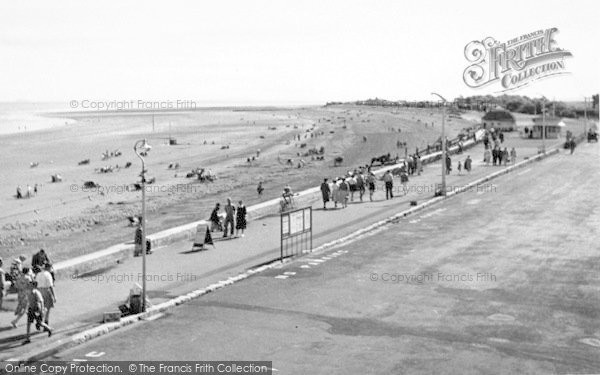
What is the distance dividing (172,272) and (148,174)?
37.2 meters

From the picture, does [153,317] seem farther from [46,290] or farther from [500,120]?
[500,120]

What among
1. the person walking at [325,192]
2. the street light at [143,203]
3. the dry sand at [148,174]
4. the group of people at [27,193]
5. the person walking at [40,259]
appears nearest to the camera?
the street light at [143,203]

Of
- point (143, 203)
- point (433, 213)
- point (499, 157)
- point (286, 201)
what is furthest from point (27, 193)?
point (143, 203)

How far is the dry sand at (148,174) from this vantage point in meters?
33.2

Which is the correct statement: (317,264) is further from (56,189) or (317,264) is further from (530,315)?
(56,189)

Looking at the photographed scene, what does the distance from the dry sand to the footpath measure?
22.5 feet

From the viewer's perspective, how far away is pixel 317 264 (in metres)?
20.6

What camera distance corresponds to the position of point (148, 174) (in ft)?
182

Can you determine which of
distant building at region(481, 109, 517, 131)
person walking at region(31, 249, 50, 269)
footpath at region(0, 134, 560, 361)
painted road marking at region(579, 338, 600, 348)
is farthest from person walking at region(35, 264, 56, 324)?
distant building at region(481, 109, 517, 131)

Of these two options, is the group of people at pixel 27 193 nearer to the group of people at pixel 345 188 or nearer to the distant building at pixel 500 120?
the group of people at pixel 345 188

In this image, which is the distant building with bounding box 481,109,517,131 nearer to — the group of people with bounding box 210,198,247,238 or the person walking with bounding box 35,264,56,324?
the group of people with bounding box 210,198,247,238

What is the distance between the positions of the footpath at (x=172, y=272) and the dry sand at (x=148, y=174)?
6.87 metres

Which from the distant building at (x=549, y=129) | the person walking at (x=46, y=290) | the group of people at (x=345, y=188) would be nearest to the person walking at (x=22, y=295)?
the person walking at (x=46, y=290)

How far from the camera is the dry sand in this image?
3316 cm
